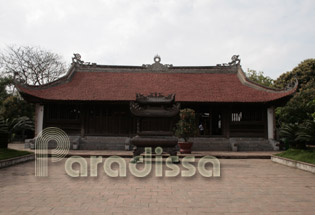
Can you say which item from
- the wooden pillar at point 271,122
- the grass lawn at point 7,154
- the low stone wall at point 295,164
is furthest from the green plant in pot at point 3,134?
the wooden pillar at point 271,122

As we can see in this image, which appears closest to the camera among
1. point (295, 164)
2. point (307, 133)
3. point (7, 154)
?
point (295, 164)

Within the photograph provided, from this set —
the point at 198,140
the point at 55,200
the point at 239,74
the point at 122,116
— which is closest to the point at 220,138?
the point at 198,140

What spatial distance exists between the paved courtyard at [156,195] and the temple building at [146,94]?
8680 mm

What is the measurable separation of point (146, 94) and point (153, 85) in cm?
156

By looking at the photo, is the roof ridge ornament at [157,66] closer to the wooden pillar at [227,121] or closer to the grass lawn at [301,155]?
the wooden pillar at [227,121]

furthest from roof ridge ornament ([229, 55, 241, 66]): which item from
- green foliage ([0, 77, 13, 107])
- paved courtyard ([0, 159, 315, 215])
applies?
green foliage ([0, 77, 13, 107])

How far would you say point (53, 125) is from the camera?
16.1 meters

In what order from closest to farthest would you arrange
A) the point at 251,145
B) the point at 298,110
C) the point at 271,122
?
the point at 251,145
the point at 271,122
the point at 298,110

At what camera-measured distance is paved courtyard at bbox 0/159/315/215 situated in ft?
12.9

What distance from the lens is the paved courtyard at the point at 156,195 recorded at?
Answer: 3922 mm

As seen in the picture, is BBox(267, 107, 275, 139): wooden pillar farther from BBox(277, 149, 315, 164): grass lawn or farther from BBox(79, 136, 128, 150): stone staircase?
BBox(79, 136, 128, 150): stone staircase

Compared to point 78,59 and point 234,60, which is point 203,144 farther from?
point 78,59

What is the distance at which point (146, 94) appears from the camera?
52.5 ft

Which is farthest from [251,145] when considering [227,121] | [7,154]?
[7,154]
